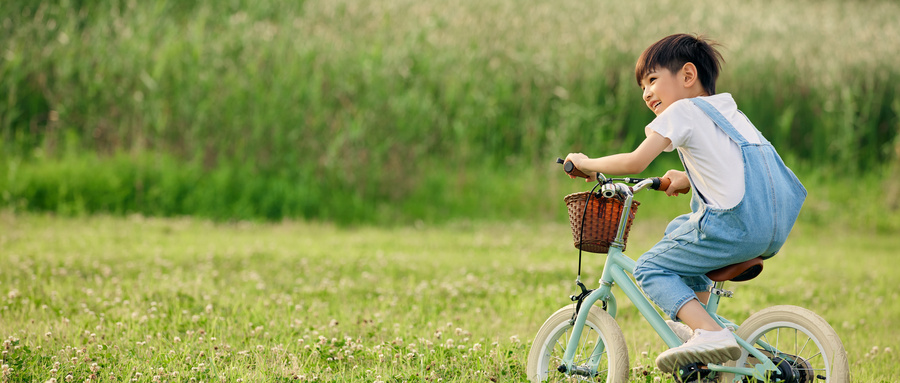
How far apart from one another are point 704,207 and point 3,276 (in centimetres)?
564

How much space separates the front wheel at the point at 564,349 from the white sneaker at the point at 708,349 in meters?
0.32

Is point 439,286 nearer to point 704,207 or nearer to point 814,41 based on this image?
point 704,207

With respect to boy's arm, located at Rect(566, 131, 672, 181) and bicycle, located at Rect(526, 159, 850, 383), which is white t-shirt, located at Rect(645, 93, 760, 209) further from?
bicycle, located at Rect(526, 159, 850, 383)

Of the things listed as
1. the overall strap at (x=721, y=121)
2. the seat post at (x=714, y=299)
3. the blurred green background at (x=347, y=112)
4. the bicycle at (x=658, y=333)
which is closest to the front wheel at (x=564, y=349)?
the bicycle at (x=658, y=333)

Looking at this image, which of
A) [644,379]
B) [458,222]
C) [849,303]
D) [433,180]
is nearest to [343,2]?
[433,180]

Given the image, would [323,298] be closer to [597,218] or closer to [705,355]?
[597,218]

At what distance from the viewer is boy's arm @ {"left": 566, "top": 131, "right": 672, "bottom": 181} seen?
11.5ft

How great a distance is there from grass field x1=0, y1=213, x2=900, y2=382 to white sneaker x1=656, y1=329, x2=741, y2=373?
2.73 ft

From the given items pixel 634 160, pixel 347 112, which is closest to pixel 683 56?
pixel 634 160

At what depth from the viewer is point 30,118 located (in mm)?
12031

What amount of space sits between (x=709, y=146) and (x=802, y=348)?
97 cm

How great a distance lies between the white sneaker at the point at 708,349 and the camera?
3488mm

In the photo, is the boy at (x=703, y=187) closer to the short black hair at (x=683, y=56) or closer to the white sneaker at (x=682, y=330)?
the short black hair at (x=683, y=56)

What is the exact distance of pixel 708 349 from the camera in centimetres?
349
